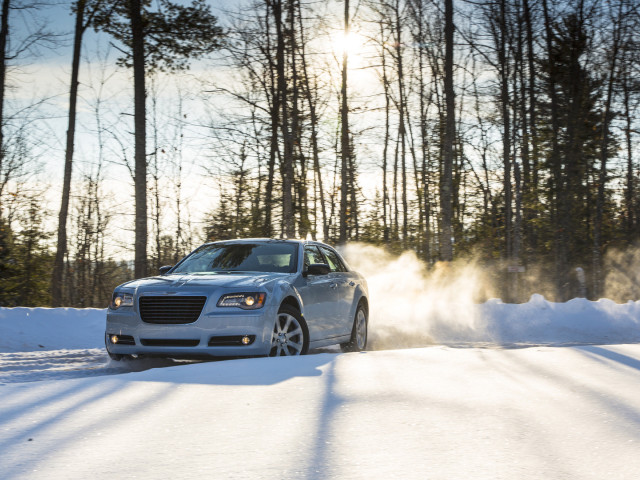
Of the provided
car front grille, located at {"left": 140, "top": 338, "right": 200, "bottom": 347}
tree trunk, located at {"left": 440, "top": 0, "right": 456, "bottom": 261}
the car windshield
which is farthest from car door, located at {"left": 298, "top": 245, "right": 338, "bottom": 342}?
tree trunk, located at {"left": 440, "top": 0, "right": 456, "bottom": 261}

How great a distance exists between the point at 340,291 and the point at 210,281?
2.50 metres

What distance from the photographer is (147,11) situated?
18266 millimetres

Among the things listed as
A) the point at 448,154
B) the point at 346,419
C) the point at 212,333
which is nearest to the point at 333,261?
the point at 212,333

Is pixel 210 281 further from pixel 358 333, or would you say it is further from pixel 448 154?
pixel 448 154

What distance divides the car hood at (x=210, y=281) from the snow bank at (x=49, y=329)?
3.91 metres

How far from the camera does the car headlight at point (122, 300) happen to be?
304 inches

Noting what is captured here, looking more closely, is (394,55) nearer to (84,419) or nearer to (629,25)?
(629,25)

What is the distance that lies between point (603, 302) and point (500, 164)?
23.9m

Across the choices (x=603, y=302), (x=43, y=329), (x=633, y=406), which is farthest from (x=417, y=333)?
(x=633, y=406)

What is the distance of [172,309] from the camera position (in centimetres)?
744

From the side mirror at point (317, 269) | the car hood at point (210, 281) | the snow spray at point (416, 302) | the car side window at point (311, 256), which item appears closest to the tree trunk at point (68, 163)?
the snow spray at point (416, 302)

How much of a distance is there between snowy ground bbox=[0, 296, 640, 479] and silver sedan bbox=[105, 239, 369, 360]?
128 cm

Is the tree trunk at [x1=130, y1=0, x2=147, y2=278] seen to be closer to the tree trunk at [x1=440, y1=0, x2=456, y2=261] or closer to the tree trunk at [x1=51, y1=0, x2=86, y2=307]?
the tree trunk at [x1=51, y1=0, x2=86, y2=307]

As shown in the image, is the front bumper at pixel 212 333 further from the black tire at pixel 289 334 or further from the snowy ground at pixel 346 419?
the snowy ground at pixel 346 419
